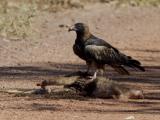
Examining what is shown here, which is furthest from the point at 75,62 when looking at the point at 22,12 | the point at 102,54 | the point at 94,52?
the point at 22,12

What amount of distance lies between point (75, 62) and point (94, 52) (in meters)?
3.84

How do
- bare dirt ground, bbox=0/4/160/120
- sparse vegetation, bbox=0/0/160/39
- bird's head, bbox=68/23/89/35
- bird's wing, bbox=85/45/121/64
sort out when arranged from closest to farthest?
bare dirt ground, bbox=0/4/160/120 → bird's wing, bbox=85/45/121/64 → bird's head, bbox=68/23/89/35 → sparse vegetation, bbox=0/0/160/39

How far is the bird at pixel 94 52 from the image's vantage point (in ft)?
37.9

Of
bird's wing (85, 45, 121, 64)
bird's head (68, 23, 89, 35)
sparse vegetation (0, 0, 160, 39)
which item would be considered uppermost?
bird's head (68, 23, 89, 35)

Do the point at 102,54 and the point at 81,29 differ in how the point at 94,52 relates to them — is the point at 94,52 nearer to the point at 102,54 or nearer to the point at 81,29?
the point at 102,54

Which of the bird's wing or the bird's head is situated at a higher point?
the bird's head

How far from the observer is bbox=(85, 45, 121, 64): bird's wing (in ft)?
37.9

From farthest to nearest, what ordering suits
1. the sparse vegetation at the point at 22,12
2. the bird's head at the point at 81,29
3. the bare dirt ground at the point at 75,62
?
the sparse vegetation at the point at 22,12, the bird's head at the point at 81,29, the bare dirt ground at the point at 75,62

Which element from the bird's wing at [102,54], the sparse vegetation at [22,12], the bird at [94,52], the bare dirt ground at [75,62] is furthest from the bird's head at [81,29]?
the sparse vegetation at [22,12]

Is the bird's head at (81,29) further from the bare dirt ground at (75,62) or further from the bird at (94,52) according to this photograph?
the bare dirt ground at (75,62)

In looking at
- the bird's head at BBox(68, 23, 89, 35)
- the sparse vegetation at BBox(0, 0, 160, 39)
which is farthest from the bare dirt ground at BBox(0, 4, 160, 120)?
the bird's head at BBox(68, 23, 89, 35)

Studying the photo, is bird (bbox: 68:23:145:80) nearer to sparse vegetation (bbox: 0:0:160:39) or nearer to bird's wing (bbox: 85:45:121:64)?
bird's wing (bbox: 85:45:121:64)

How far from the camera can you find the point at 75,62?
50.5 feet

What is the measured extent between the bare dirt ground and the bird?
64 cm
